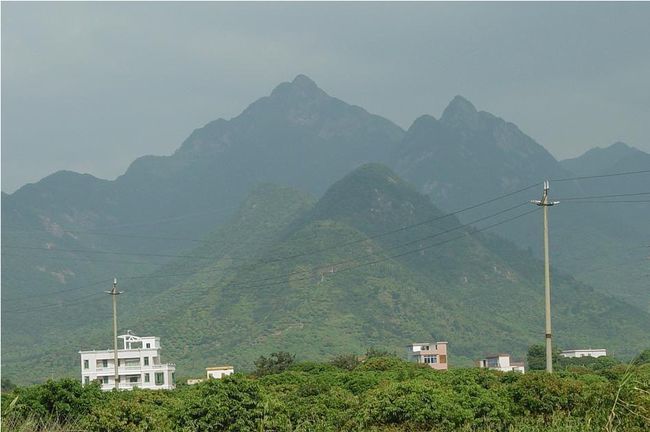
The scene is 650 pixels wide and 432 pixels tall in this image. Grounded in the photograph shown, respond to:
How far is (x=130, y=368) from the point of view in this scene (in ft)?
276

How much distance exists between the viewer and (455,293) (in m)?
165

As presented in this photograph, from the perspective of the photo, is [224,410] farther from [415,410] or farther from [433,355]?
[433,355]

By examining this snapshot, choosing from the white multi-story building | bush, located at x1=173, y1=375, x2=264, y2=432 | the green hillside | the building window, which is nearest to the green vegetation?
bush, located at x1=173, y1=375, x2=264, y2=432

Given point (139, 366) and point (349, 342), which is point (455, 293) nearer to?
point (349, 342)

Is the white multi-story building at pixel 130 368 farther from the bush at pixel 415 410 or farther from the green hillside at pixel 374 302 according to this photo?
the bush at pixel 415 410

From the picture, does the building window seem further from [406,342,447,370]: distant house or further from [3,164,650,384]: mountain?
[3,164,650,384]: mountain

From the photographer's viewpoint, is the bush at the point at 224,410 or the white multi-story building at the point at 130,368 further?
the white multi-story building at the point at 130,368

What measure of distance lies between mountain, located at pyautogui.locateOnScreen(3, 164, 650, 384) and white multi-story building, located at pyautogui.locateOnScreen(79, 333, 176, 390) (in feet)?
119

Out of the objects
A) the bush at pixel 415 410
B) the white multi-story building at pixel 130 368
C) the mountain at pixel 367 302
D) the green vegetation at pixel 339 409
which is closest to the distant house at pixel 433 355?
the mountain at pixel 367 302

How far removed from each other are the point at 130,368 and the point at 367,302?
2611 inches

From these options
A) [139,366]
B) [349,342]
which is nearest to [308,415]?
[139,366]

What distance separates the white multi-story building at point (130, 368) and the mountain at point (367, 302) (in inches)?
1426

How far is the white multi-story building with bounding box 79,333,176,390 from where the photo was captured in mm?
83438

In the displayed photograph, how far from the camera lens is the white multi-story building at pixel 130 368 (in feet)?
274
